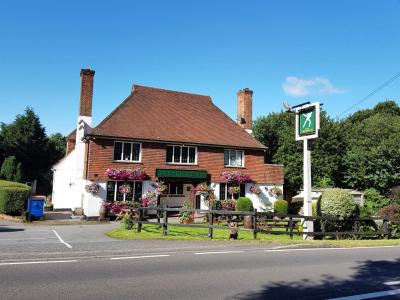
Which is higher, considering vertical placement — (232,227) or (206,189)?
(206,189)

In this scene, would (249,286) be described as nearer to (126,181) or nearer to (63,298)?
(63,298)

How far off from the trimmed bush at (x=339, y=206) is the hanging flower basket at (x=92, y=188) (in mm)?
14356

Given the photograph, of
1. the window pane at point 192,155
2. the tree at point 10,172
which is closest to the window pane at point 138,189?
the window pane at point 192,155

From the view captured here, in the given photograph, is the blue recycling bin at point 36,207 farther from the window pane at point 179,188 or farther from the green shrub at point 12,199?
the window pane at point 179,188

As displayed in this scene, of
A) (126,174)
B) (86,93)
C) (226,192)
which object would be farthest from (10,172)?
(226,192)

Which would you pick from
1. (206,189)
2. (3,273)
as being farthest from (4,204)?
(3,273)

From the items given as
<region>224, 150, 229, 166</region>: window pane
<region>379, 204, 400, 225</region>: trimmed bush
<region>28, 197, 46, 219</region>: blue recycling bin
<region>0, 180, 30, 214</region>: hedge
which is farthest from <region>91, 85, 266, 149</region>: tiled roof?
<region>379, 204, 400, 225</region>: trimmed bush

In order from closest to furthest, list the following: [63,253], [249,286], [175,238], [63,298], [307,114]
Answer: [63,298] → [249,286] → [63,253] → [175,238] → [307,114]

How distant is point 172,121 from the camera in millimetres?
31203

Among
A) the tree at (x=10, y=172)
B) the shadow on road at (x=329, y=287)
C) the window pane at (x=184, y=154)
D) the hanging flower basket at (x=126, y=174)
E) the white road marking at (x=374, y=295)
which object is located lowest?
the white road marking at (x=374, y=295)

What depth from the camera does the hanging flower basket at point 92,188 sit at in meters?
25.8

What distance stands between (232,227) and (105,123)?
15.5 m

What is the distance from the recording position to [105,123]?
91.3 ft

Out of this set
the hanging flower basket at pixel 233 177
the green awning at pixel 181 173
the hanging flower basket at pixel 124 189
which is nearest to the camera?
the hanging flower basket at pixel 124 189
